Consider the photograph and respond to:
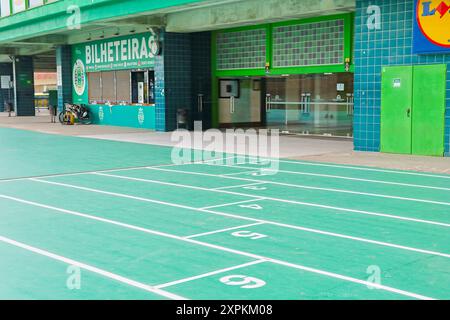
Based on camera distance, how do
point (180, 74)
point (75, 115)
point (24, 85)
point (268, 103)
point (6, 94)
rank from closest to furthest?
point (180, 74) → point (268, 103) → point (75, 115) → point (24, 85) → point (6, 94)

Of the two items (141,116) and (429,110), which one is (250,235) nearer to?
(429,110)

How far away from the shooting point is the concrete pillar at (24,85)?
122 ft

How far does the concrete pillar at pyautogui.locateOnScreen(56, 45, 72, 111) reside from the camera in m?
29.8

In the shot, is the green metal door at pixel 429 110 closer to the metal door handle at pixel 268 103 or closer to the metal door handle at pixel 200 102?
the metal door handle at pixel 268 103

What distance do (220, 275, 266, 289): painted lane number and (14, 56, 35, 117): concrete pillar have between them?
116 ft

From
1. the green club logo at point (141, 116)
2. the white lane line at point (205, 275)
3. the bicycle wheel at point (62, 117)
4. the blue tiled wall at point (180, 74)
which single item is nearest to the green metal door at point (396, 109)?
the blue tiled wall at point (180, 74)

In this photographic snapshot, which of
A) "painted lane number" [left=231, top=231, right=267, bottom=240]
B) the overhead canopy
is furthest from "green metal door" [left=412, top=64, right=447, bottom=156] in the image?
"painted lane number" [left=231, top=231, right=267, bottom=240]

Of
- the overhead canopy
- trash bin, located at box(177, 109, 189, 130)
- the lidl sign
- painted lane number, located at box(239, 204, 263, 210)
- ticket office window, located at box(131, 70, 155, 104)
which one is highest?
the overhead canopy

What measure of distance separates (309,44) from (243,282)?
1486 cm

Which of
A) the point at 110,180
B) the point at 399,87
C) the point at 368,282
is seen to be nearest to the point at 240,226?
the point at 368,282

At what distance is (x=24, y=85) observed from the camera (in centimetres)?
3769

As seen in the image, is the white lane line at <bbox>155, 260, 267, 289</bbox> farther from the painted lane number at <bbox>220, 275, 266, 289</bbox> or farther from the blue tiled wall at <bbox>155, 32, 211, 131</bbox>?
the blue tiled wall at <bbox>155, 32, 211, 131</bbox>

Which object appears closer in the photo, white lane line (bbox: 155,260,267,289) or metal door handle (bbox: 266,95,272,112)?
white lane line (bbox: 155,260,267,289)

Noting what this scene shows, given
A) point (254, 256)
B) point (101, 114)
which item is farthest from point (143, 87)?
point (254, 256)
